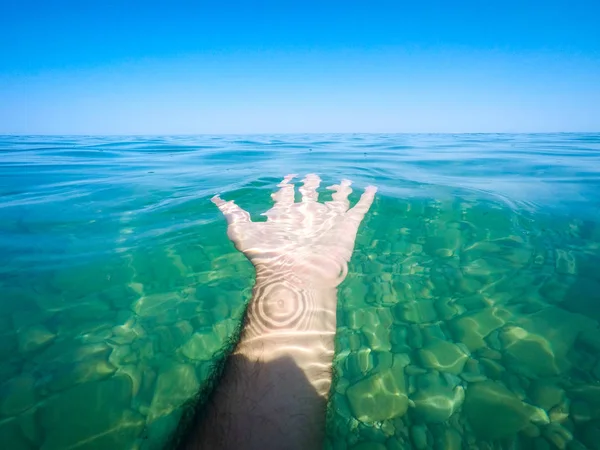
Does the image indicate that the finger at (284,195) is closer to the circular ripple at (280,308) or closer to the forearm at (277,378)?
the circular ripple at (280,308)

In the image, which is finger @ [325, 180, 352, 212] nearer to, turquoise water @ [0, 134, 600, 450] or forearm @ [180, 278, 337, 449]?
turquoise water @ [0, 134, 600, 450]

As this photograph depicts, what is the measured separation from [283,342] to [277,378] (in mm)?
296

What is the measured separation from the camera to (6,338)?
7.16 feet

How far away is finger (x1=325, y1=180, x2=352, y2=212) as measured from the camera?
4809 mm

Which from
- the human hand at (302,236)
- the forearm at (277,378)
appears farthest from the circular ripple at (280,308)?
the human hand at (302,236)

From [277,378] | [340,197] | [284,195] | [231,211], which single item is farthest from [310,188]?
[277,378]

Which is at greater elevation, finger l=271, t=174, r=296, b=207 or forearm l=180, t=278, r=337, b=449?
finger l=271, t=174, r=296, b=207

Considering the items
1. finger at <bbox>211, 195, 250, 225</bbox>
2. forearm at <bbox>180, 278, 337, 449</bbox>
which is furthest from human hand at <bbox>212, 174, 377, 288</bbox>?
forearm at <bbox>180, 278, 337, 449</bbox>

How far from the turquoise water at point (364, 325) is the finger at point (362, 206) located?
0.21m

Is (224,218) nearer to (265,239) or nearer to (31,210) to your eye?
(265,239)

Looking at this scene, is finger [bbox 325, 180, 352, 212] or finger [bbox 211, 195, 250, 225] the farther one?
finger [bbox 325, 180, 352, 212]

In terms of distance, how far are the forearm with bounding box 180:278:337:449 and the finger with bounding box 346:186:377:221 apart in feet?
6.85

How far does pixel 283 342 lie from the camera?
2098 millimetres

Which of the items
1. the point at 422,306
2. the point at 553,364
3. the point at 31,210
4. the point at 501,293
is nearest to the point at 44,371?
the point at 422,306
